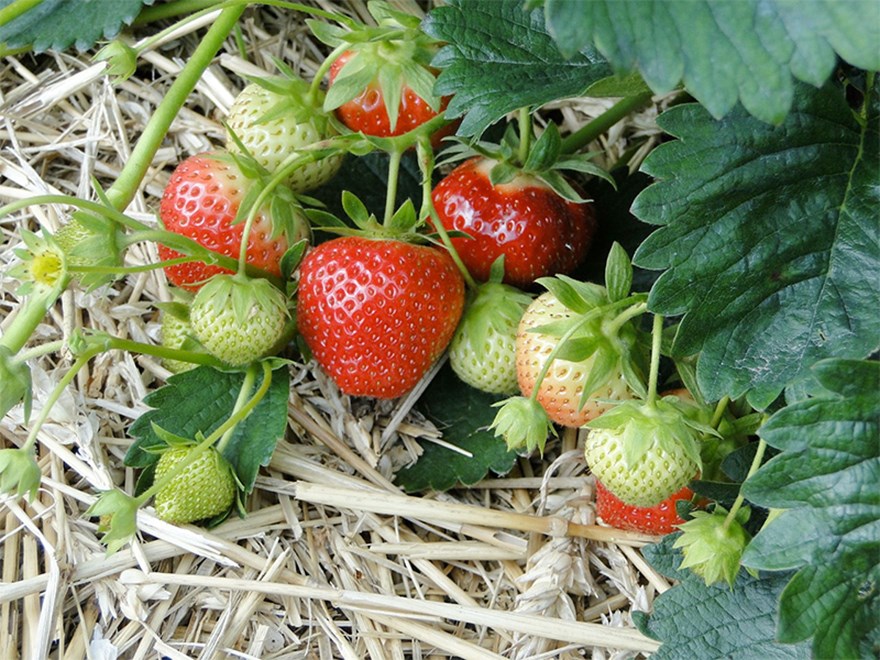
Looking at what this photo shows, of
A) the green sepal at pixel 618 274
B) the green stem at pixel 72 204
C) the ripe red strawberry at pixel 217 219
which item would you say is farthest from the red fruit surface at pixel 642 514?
the green stem at pixel 72 204

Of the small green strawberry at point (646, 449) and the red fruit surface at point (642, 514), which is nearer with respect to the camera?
the small green strawberry at point (646, 449)

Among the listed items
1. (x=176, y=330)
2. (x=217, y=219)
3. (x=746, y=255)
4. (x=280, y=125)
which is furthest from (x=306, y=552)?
(x=746, y=255)

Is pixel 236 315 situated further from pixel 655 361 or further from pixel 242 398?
pixel 655 361

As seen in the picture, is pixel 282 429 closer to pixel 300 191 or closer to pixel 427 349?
pixel 427 349

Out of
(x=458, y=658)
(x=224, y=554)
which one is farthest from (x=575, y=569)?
(x=224, y=554)

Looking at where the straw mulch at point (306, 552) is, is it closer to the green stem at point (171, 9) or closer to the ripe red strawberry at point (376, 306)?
the ripe red strawberry at point (376, 306)

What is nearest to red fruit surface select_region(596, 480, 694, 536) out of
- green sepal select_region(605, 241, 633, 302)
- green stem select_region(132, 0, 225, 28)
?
green sepal select_region(605, 241, 633, 302)
